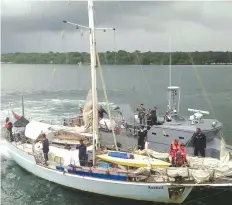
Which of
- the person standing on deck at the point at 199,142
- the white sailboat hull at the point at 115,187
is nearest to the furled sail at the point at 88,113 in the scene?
the white sailboat hull at the point at 115,187

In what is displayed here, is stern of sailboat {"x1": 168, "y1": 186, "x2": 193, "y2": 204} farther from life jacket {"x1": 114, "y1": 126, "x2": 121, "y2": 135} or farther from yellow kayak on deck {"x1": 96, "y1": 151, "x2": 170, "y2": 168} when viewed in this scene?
life jacket {"x1": 114, "y1": 126, "x2": 121, "y2": 135}

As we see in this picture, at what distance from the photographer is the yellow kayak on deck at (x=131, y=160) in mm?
20344

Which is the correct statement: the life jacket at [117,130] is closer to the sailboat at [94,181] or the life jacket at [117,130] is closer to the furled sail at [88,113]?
the furled sail at [88,113]

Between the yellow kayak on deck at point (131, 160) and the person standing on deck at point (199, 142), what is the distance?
228 cm

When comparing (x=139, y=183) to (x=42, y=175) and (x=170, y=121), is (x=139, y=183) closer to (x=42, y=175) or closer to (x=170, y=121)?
(x=170, y=121)

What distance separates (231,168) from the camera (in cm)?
1895

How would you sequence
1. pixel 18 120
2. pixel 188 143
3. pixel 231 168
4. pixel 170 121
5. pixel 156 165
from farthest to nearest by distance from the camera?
1. pixel 18 120
2. pixel 170 121
3. pixel 188 143
4. pixel 156 165
5. pixel 231 168

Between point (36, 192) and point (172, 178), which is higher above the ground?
point (172, 178)

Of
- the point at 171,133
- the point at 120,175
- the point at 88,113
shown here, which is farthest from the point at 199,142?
the point at 88,113

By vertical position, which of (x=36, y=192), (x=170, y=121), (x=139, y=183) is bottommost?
(x=36, y=192)

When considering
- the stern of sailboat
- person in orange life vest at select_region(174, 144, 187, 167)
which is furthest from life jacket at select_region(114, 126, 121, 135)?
the stern of sailboat

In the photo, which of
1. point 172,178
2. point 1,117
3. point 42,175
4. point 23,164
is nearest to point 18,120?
point 23,164

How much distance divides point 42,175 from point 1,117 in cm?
2343

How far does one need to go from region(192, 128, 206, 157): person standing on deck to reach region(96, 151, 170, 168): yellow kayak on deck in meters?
2.28
